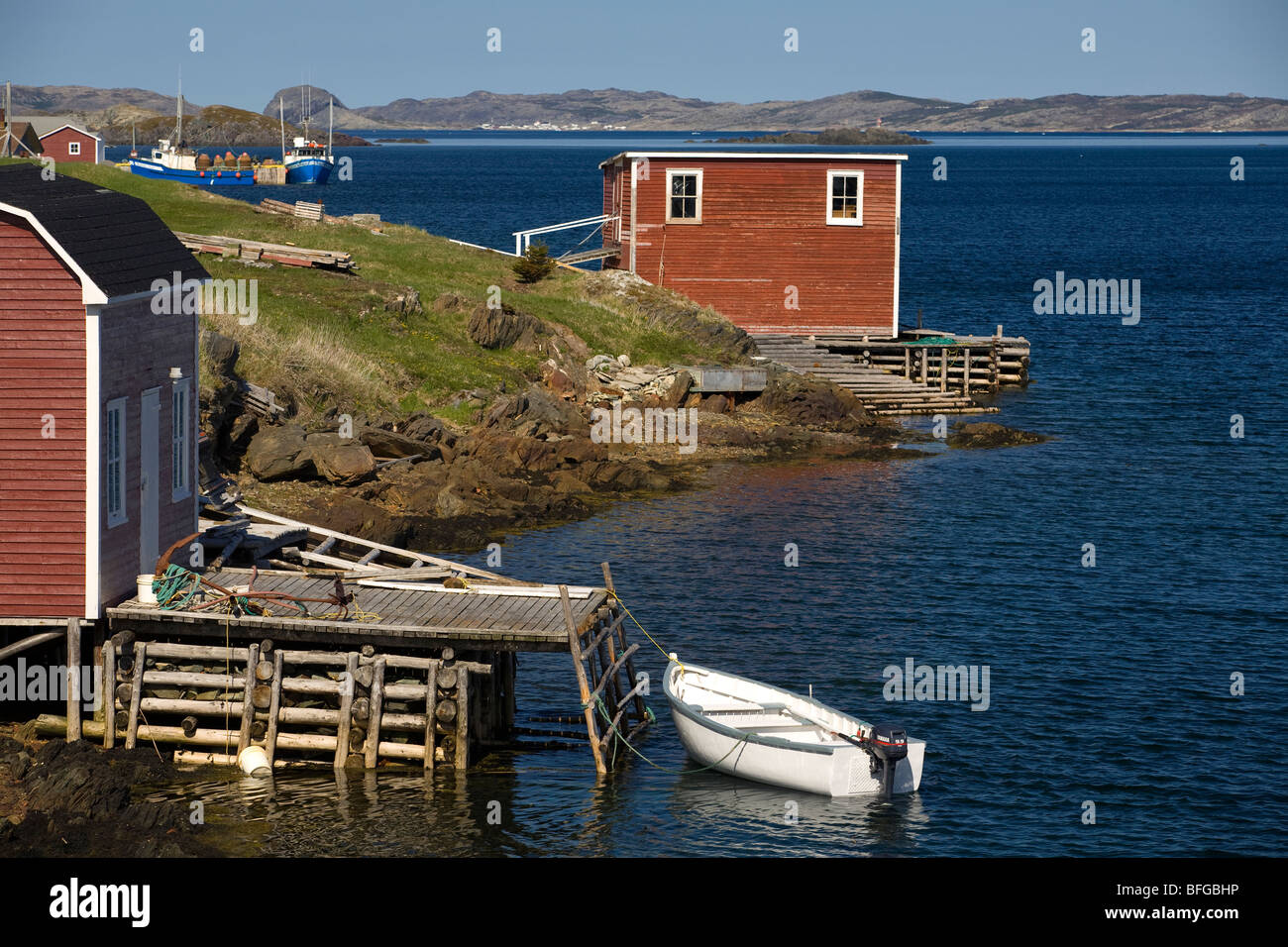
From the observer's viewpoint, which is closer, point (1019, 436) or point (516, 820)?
point (516, 820)

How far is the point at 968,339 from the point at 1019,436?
9.87m

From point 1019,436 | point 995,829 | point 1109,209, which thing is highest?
point 1109,209

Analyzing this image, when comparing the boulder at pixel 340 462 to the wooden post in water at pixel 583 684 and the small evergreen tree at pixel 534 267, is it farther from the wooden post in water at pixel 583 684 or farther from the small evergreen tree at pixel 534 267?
the small evergreen tree at pixel 534 267

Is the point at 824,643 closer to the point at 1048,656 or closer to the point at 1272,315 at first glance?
the point at 1048,656

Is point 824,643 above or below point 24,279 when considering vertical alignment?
below

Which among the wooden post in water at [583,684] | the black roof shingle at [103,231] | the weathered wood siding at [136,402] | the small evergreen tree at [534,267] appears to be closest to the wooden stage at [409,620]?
the wooden post in water at [583,684]

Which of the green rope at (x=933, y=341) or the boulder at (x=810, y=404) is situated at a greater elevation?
the green rope at (x=933, y=341)

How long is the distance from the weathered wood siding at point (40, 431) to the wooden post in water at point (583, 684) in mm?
6700

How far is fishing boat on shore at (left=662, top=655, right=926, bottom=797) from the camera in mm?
21062

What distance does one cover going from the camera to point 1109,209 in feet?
593

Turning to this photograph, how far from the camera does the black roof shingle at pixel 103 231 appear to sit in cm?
2094
